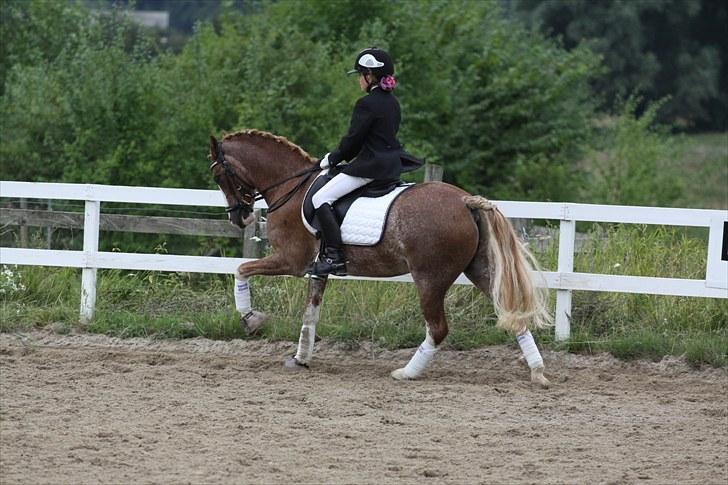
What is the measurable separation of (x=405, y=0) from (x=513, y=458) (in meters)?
17.8

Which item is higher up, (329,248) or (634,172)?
(634,172)

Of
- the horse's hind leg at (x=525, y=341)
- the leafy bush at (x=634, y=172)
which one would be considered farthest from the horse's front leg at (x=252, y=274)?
the leafy bush at (x=634, y=172)

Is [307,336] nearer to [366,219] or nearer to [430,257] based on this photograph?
[366,219]

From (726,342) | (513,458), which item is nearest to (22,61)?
(726,342)

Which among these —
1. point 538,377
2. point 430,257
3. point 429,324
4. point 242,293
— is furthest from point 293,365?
point 538,377

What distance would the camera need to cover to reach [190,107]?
57.7ft

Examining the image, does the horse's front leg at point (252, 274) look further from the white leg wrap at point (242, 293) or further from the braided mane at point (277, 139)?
the braided mane at point (277, 139)

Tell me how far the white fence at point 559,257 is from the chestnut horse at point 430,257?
0.79 meters

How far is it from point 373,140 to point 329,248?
93cm

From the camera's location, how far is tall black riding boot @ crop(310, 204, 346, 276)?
892 centimetres

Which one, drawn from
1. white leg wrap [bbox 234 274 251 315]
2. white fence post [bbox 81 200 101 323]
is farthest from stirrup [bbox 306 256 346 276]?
white fence post [bbox 81 200 101 323]

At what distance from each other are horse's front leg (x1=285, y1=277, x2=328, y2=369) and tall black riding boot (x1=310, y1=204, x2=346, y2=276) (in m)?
0.17

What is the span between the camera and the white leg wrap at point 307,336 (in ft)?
30.2

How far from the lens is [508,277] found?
8.66 metres
